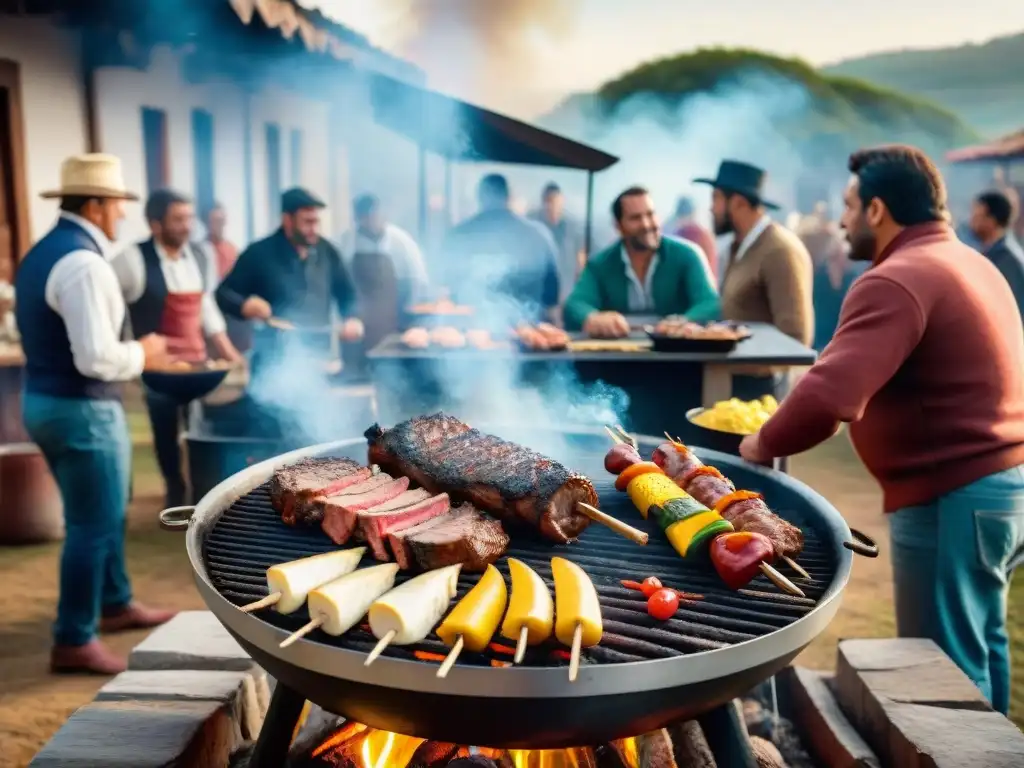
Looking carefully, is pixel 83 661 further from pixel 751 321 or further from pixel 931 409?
pixel 751 321

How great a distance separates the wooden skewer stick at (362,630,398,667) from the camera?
176 centimetres

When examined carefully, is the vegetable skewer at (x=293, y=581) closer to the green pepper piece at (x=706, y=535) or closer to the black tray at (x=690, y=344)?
the green pepper piece at (x=706, y=535)

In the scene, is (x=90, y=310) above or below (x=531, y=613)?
above

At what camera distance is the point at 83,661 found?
193 inches

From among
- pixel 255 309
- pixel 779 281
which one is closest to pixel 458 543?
pixel 779 281

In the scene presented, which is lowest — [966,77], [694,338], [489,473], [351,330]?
[489,473]

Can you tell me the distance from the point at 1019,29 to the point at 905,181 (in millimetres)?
39646

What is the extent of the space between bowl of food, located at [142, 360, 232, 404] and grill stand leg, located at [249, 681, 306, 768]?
348 cm

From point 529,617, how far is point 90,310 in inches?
148

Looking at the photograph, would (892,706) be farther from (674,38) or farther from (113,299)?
(674,38)

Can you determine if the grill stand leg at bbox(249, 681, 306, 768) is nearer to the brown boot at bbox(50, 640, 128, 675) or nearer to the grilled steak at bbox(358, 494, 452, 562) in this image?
the grilled steak at bbox(358, 494, 452, 562)

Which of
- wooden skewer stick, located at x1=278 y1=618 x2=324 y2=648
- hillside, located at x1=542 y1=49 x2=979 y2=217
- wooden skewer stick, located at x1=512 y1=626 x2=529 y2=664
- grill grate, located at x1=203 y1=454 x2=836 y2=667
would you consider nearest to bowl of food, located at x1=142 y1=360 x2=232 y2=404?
grill grate, located at x1=203 y1=454 x2=836 y2=667

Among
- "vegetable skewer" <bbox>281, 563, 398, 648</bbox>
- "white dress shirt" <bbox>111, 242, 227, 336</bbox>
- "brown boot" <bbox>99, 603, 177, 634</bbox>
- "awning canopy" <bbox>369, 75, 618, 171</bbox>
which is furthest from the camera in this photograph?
"awning canopy" <bbox>369, 75, 618, 171</bbox>

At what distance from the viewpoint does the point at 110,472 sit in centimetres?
494
